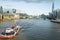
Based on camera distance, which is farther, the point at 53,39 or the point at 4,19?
the point at 4,19

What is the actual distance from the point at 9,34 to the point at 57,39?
Answer: 2.43m

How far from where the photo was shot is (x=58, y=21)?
75.5 ft

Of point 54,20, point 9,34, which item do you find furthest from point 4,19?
point 9,34

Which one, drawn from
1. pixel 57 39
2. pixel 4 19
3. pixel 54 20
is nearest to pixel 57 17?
pixel 54 20

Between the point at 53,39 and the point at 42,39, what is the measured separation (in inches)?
21.1

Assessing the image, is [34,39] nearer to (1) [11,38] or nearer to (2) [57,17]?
(1) [11,38]

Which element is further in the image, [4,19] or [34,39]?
[4,19]

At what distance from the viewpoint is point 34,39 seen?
25.2ft

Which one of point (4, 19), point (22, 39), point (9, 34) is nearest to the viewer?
point (22, 39)

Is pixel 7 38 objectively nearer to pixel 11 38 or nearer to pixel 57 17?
pixel 11 38

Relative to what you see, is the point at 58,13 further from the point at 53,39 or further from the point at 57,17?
the point at 53,39

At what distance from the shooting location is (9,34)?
823 cm

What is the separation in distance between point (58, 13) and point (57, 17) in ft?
3.32

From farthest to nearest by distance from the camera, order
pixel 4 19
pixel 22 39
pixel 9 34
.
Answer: pixel 4 19
pixel 9 34
pixel 22 39
